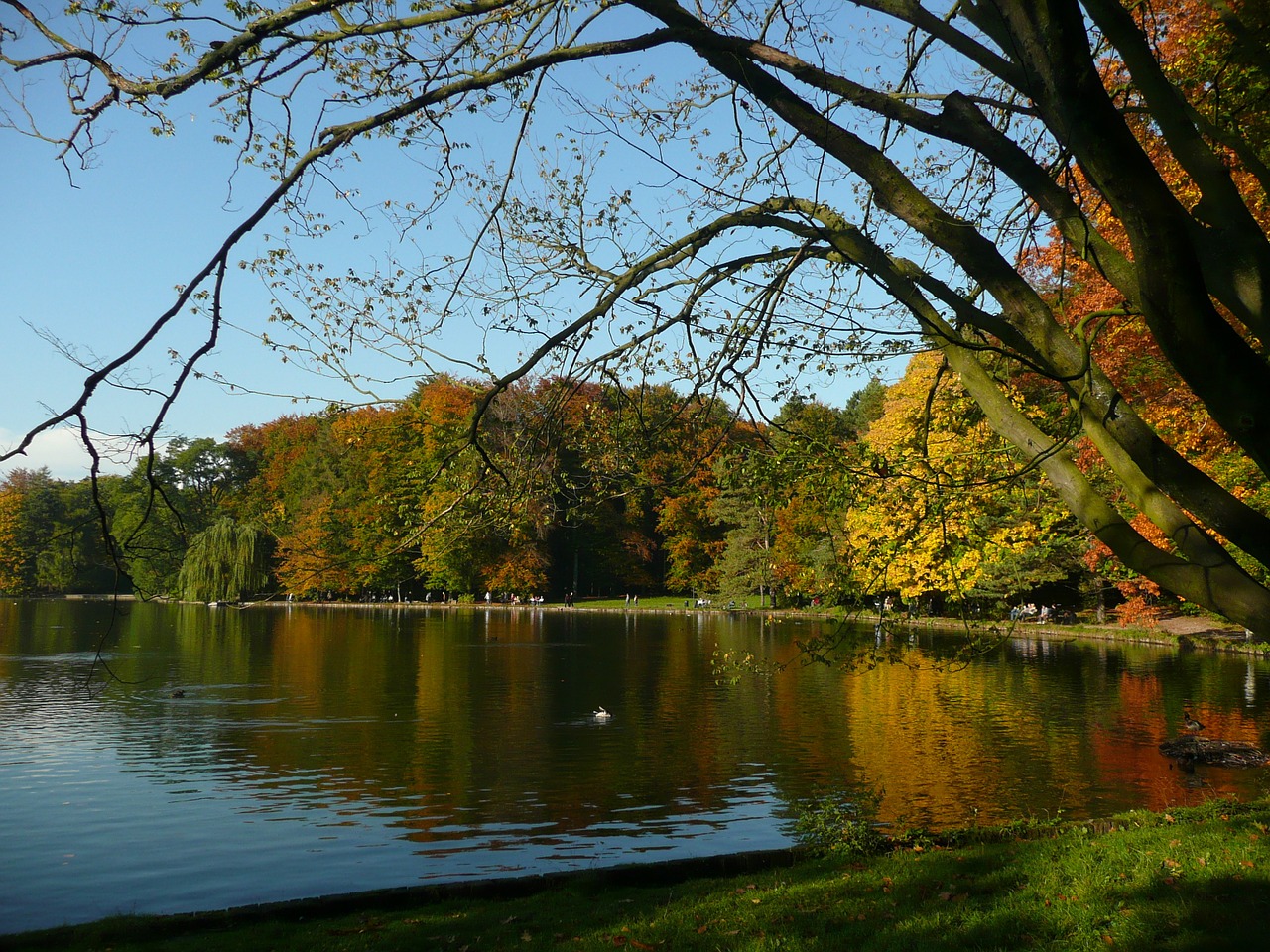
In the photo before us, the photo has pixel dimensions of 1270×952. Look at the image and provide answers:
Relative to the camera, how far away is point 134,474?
4.13 m

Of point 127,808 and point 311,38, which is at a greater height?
point 311,38

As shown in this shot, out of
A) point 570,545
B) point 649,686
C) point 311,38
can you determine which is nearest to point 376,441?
→ point 311,38

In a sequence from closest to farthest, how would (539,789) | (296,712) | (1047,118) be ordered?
(1047,118) < (539,789) < (296,712)

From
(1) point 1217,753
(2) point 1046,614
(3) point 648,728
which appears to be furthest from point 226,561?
(1) point 1217,753

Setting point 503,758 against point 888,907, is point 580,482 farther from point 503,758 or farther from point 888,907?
point 503,758

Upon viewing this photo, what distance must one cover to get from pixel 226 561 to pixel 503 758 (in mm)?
45644

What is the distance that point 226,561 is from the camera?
188 feet

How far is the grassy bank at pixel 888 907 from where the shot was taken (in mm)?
5789

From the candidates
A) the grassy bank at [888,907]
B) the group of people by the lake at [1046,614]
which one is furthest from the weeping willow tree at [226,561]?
the grassy bank at [888,907]

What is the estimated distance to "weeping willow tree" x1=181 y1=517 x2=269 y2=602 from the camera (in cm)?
5675

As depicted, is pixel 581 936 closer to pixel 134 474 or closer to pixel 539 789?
pixel 134 474

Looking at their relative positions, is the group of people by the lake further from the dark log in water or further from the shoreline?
the dark log in water

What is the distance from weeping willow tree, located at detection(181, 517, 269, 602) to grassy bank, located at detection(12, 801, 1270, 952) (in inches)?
2022

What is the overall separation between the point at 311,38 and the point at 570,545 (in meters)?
62.3
